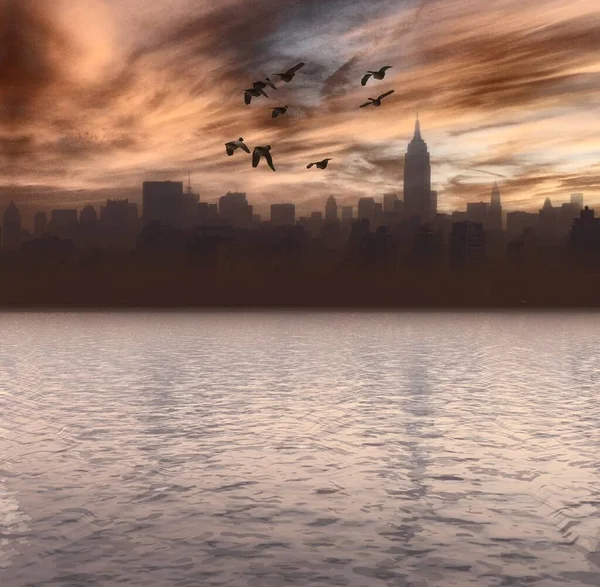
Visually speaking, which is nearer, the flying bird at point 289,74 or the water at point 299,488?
the water at point 299,488

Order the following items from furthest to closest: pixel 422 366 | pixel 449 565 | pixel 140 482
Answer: pixel 422 366
pixel 140 482
pixel 449 565

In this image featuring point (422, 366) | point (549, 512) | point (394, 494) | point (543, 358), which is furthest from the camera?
point (543, 358)

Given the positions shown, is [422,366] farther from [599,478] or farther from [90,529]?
[90,529]

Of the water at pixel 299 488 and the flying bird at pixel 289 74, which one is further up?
the flying bird at pixel 289 74

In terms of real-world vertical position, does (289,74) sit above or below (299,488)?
above

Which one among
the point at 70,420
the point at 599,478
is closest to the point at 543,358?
the point at 70,420

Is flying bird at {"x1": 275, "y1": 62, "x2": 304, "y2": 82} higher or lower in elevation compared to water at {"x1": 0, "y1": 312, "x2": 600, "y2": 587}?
higher

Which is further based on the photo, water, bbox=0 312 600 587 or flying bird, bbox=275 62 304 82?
flying bird, bbox=275 62 304 82

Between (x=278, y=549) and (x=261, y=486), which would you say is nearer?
(x=278, y=549)
